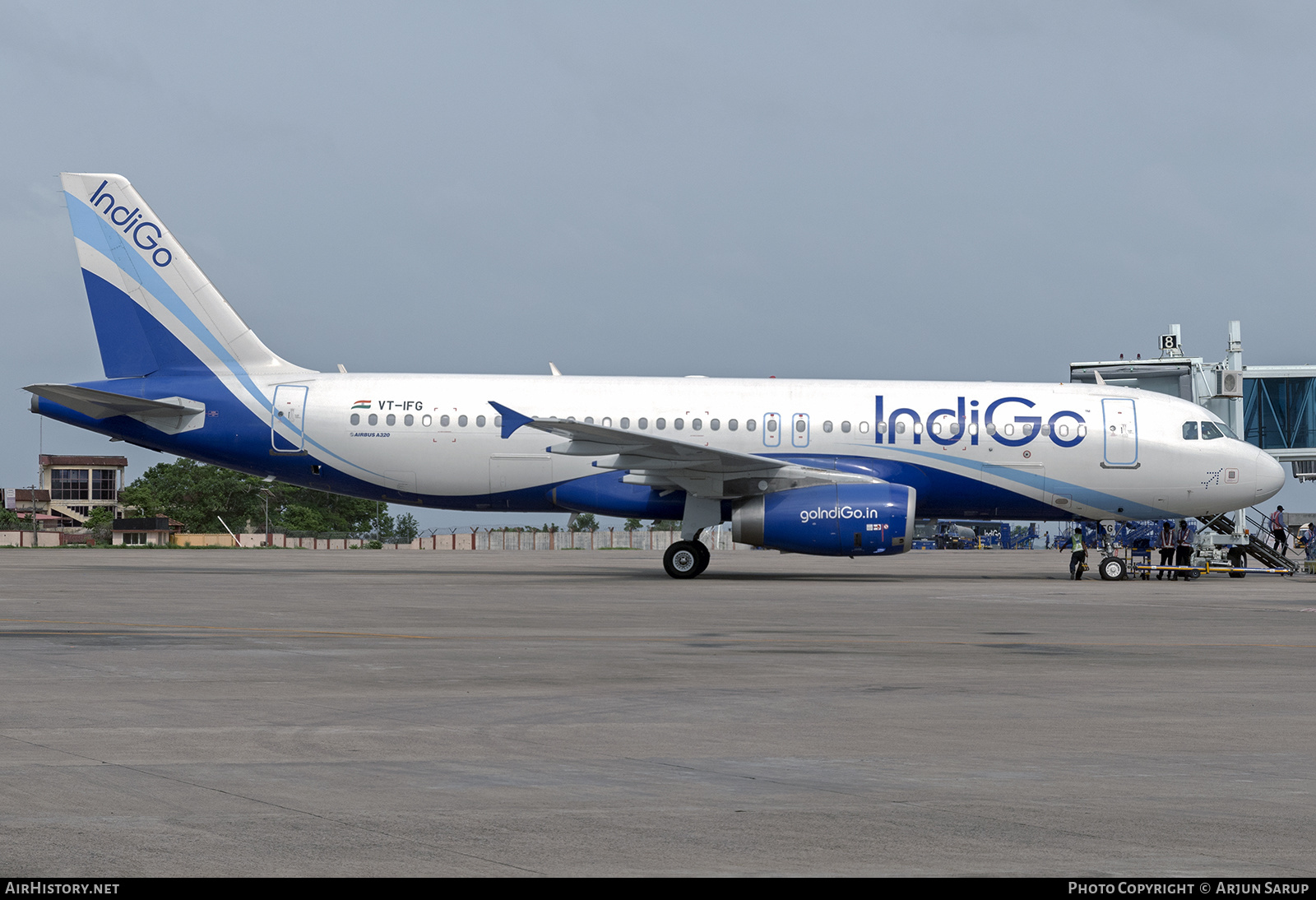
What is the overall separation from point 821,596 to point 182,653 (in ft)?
37.5

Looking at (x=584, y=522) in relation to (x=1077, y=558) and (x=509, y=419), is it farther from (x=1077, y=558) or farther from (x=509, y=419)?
(x=509, y=419)

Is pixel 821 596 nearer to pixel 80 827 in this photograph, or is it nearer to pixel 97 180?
pixel 80 827

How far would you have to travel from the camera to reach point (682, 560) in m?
26.0

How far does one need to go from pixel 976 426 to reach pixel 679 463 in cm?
651

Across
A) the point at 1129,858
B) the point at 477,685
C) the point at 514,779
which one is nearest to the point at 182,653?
the point at 477,685

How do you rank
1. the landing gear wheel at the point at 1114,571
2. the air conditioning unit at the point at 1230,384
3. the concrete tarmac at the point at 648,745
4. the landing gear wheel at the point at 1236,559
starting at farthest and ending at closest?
1. the air conditioning unit at the point at 1230,384
2. the landing gear wheel at the point at 1236,559
3. the landing gear wheel at the point at 1114,571
4. the concrete tarmac at the point at 648,745

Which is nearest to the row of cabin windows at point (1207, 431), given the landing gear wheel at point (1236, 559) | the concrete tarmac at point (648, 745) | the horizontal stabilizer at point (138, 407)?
the landing gear wheel at point (1236, 559)

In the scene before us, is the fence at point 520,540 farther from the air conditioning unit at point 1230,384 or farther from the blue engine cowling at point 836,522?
the blue engine cowling at point 836,522

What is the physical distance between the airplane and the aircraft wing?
0.36 feet

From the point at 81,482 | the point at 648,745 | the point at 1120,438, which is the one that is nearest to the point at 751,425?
the point at 1120,438

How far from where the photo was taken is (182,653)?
1133cm

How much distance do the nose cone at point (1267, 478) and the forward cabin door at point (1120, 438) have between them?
284cm

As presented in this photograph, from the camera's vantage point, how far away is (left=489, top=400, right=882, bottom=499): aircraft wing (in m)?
23.8

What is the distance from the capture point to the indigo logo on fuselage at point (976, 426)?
86.4ft
